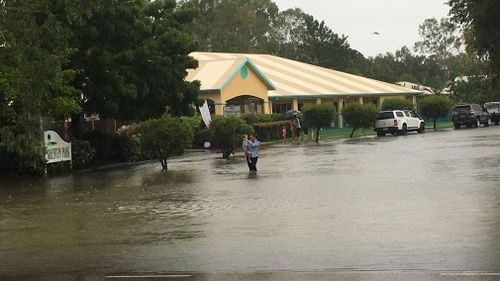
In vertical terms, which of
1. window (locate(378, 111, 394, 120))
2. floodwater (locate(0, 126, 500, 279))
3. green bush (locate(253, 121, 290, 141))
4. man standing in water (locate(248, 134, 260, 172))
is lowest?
floodwater (locate(0, 126, 500, 279))

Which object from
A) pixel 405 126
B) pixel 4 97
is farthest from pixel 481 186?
pixel 405 126

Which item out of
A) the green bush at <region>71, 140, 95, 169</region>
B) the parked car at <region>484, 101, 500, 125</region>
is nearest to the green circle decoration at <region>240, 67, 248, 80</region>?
the green bush at <region>71, 140, 95, 169</region>

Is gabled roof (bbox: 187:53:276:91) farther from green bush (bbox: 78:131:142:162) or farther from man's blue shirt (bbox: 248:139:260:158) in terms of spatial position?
man's blue shirt (bbox: 248:139:260:158)

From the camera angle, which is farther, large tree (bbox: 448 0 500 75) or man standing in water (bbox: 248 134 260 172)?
man standing in water (bbox: 248 134 260 172)

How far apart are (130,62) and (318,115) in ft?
56.4

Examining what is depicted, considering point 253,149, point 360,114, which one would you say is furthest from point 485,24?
point 360,114

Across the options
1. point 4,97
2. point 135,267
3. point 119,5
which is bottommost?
point 135,267

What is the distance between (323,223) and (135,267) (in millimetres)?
3904

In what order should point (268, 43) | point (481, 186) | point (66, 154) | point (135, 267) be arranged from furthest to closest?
1. point (268, 43)
2. point (66, 154)
3. point (481, 186)
4. point (135, 267)

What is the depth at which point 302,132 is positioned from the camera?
4878 cm

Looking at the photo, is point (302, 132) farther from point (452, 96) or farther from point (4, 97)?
point (452, 96)

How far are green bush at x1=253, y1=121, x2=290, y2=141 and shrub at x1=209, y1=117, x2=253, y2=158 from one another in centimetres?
1117

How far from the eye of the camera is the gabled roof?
46000mm

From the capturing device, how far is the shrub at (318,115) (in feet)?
143
